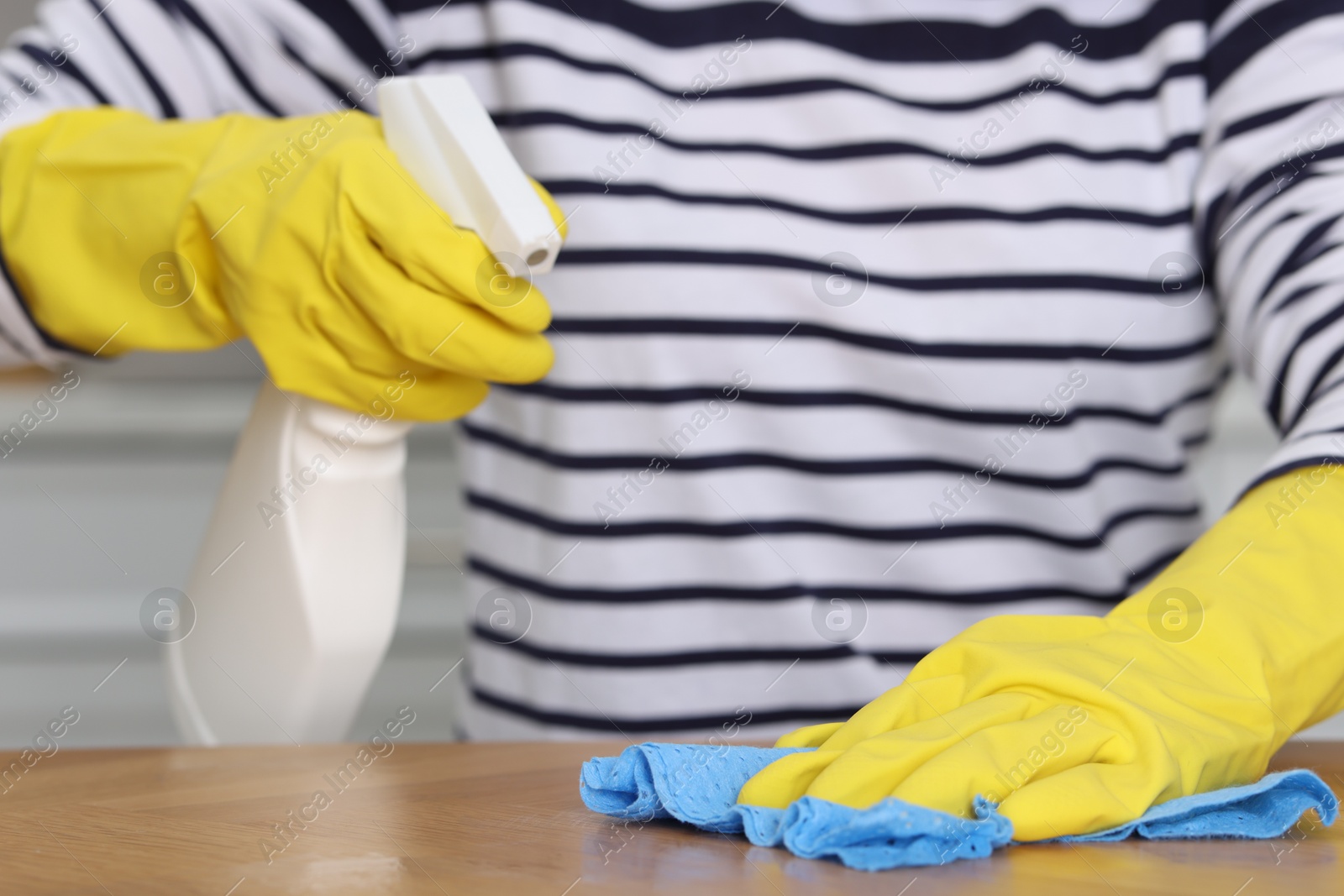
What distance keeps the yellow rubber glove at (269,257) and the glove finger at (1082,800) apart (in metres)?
0.40

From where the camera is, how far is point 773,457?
95cm

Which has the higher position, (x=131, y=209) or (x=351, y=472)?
(x=131, y=209)

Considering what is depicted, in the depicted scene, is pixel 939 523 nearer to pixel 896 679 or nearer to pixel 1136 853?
pixel 896 679

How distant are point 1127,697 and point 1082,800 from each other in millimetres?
95

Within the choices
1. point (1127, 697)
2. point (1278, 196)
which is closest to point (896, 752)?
point (1127, 697)

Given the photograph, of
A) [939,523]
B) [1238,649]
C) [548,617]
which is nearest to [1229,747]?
[1238,649]

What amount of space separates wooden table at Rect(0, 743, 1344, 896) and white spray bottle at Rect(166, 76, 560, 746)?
0.41ft

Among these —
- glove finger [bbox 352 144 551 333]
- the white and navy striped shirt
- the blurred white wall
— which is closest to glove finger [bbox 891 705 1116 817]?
glove finger [bbox 352 144 551 333]

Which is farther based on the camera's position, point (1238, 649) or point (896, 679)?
point (896, 679)

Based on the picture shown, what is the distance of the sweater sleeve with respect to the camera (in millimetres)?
785

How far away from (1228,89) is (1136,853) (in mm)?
756

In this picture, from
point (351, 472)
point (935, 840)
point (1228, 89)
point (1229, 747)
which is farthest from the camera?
point (1228, 89)

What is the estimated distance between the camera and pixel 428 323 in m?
0.64

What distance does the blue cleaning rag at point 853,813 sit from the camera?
0.39m
